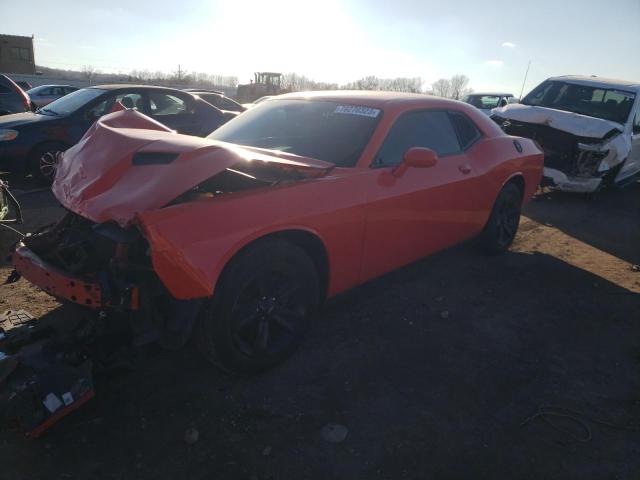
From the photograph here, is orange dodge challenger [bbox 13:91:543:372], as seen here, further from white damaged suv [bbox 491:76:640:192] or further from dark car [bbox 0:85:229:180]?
white damaged suv [bbox 491:76:640:192]

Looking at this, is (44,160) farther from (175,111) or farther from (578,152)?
(578,152)

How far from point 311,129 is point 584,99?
6.61 m

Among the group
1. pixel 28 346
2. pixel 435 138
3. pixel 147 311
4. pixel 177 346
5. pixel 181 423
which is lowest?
pixel 181 423

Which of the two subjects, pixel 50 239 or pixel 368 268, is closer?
pixel 50 239

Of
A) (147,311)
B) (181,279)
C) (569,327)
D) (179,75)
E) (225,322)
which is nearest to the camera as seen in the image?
(181,279)

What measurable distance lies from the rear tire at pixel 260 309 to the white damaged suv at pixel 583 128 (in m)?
5.96

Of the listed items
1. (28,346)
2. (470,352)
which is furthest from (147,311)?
(470,352)

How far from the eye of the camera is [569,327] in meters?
3.42

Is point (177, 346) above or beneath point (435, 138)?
beneath

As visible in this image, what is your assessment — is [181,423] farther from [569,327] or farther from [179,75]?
[179,75]

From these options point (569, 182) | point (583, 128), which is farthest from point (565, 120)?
point (569, 182)

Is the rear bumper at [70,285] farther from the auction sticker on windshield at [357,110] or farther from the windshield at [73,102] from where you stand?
the windshield at [73,102]

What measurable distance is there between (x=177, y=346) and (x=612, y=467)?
2.25 meters

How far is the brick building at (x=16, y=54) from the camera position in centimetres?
3384
